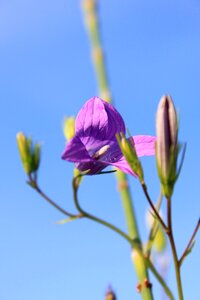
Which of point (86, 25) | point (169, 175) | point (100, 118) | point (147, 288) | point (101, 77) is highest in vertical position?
point (86, 25)

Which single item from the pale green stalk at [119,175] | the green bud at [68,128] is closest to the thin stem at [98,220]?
the pale green stalk at [119,175]

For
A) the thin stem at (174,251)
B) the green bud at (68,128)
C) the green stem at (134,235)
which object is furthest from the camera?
the green bud at (68,128)

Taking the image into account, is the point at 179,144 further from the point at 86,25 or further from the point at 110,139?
the point at 86,25

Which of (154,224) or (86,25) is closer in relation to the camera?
(154,224)

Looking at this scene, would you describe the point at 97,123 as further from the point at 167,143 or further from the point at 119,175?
the point at 119,175

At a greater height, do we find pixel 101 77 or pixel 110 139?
pixel 101 77

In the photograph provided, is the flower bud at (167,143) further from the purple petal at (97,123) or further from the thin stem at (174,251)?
the purple petal at (97,123)

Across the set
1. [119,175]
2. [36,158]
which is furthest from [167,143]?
[119,175]

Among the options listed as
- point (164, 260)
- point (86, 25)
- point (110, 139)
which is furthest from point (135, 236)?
point (86, 25)
